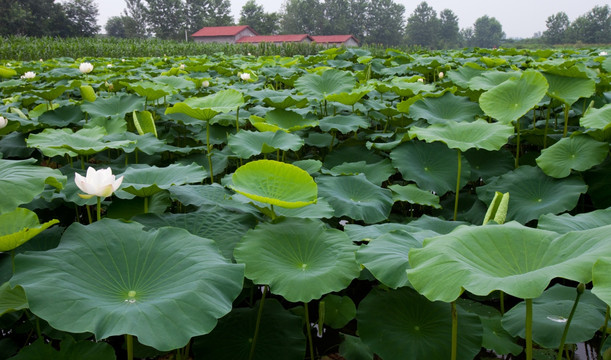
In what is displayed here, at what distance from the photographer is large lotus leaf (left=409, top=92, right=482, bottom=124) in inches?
101

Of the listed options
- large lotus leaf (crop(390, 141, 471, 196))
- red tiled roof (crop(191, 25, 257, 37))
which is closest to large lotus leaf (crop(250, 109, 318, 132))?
large lotus leaf (crop(390, 141, 471, 196))

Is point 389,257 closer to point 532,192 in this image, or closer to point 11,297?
point 11,297

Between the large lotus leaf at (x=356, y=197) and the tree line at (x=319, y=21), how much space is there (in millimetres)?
54250

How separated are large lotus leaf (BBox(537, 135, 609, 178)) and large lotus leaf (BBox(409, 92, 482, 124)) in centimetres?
65

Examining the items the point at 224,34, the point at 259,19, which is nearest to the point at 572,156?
the point at 224,34

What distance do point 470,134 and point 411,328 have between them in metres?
1.08

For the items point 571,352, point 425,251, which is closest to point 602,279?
point 425,251

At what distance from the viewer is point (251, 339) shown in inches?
52.9

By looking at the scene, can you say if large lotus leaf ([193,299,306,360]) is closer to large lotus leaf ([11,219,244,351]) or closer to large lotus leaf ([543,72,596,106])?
large lotus leaf ([11,219,244,351])

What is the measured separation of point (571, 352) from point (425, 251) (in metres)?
0.92

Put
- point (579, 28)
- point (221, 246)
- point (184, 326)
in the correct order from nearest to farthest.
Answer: point (184, 326) → point (221, 246) → point (579, 28)

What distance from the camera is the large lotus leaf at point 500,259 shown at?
0.81 metres

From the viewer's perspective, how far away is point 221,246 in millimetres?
1317

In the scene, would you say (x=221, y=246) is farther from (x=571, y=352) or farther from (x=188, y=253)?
(x=571, y=352)
